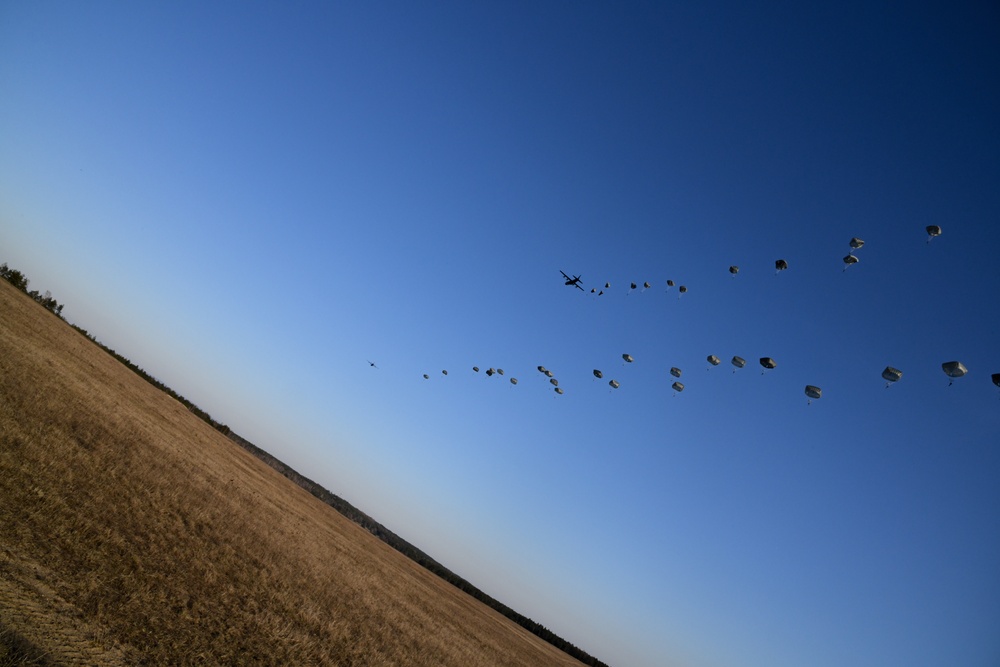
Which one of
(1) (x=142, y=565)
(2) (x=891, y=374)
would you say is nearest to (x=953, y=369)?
(2) (x=891, y=374)

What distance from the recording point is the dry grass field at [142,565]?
11.8m

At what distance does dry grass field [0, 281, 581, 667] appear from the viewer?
463 inches

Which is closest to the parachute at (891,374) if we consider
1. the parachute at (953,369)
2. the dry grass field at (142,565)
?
the parachute at (953,369)

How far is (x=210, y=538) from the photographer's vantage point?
1958 centimetres

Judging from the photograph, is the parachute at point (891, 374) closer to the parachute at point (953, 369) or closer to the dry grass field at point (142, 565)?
the parachute at point (953, 369)

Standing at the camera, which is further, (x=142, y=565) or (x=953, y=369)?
(x=953, y=369)

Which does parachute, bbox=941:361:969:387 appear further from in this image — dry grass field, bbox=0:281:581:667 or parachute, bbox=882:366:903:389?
dry grass field, bbox=0:281:581:667

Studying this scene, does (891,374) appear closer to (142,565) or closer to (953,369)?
(953,369)

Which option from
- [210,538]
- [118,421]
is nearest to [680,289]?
[210,538]

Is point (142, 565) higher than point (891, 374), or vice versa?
point (891, 374)

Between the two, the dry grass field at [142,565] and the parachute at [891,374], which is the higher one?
the parachute at [891,374]

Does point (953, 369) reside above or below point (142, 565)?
above

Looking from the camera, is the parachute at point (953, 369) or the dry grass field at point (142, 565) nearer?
the dry grass field at point (142, 565)

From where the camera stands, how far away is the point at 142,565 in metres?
14.9
